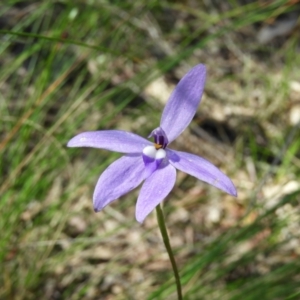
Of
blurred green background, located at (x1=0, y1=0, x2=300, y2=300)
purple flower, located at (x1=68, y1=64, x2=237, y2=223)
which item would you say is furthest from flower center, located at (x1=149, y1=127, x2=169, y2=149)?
blurred green background, located at (x1=0, y1=0, x2=300, y2=300)

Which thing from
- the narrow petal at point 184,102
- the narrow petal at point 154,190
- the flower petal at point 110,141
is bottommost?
the narrow petal at point 154,190

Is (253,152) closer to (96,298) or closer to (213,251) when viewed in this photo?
(96,298)

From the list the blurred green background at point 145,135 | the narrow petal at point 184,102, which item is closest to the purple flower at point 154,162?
the narrow petal at point 184,102

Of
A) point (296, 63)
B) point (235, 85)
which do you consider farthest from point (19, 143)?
point (296, 63)

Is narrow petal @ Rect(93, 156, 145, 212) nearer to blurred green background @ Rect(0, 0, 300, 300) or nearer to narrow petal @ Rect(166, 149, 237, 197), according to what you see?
narrow petal @ Rect(166, 149, 237, 197)

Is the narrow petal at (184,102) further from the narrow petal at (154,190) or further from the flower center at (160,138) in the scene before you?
the narrow petal at (154,190)

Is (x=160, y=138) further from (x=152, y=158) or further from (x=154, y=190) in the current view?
(x=154, y=190)
